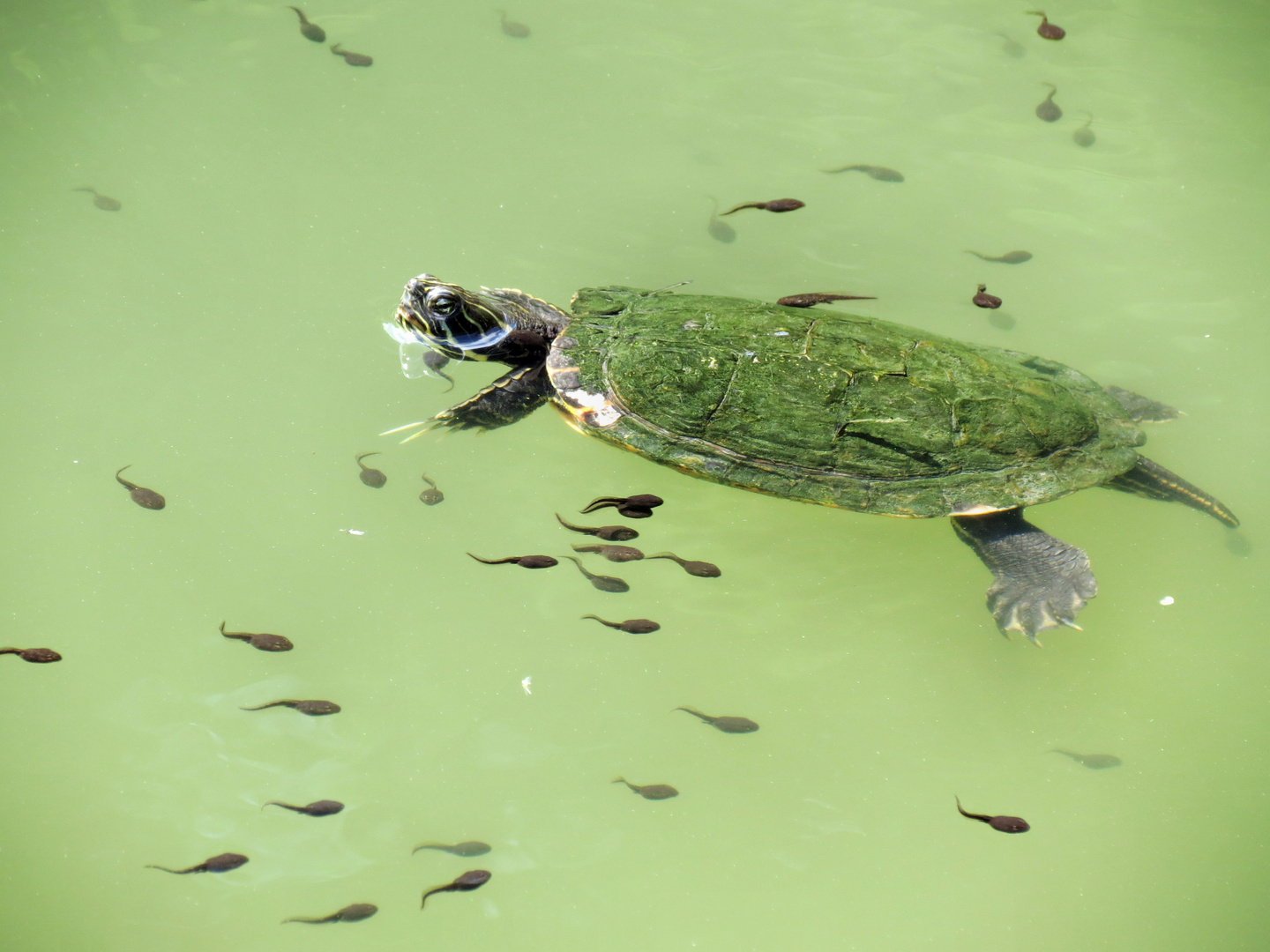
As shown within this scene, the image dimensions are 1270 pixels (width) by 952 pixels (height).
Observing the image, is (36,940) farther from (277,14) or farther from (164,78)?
(277,14)

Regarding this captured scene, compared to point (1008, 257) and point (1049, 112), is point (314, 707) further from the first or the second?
point (1049, 112)

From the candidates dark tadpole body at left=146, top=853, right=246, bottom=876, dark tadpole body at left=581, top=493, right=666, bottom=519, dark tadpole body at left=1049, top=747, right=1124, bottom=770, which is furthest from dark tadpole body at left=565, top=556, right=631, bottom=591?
dark tadpole body at left=1049, top=747, right=1124, bottom=770

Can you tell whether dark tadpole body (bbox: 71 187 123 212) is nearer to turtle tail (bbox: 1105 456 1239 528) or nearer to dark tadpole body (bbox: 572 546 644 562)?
dark tadpole body (bbox: 572 546 644 562)

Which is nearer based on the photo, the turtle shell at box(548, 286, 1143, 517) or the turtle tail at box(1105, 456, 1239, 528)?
the turtle shell at box(548, 286, 1143, 517)

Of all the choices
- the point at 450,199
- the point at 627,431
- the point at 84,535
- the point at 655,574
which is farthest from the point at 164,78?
the point at 655,574

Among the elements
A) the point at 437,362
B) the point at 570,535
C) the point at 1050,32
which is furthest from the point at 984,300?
the point at 437,362

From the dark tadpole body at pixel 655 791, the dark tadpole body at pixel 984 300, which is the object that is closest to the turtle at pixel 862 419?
the dark tadpole body at pixel 984 300
